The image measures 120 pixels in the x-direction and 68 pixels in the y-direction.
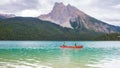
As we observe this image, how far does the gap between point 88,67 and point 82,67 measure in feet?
3.07

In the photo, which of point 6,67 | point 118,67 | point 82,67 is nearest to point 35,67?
point 6,67

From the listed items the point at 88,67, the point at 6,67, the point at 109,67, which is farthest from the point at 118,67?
the point at 6,67

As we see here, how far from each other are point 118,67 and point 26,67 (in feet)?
39.8

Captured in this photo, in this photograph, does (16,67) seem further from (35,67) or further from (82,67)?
(82,67)

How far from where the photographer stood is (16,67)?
109 feet

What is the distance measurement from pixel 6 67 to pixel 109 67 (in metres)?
13.5

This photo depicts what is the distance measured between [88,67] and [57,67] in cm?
411

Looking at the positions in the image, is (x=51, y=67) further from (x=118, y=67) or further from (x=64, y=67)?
(x=118, y=67)

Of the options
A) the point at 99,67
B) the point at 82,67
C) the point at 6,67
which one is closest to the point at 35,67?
the point at 6,67

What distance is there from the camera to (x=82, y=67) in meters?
33.5

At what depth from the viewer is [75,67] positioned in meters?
33.4

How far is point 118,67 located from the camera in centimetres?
3438

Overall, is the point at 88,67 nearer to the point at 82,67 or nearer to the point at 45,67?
the point at 82,67

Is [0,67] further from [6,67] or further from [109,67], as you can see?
[109,67]
